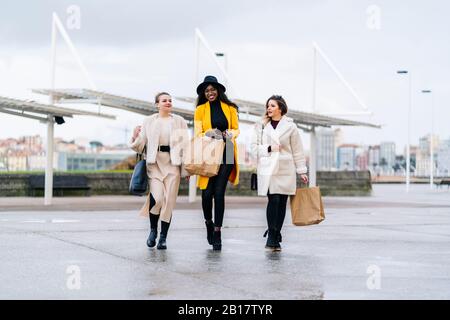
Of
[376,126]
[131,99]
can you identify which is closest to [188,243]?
[131,99]

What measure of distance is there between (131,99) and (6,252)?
12239mm

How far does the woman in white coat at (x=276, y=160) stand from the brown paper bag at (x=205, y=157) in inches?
19.4

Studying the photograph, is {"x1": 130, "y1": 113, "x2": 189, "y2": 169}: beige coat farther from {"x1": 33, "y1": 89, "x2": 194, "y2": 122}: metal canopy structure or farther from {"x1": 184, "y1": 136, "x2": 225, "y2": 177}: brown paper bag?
{"x1": 33, "y1": 89, "x2": 194, "y2": 122}: metal canopy structure

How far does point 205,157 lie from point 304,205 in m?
1.23

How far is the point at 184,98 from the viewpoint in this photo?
2289 cm

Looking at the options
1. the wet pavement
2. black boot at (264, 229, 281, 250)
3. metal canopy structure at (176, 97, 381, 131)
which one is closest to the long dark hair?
black boot at (264, 229, 281, 250)

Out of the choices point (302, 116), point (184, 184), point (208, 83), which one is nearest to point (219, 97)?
point (208, 83)

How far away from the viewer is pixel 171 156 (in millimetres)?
9016

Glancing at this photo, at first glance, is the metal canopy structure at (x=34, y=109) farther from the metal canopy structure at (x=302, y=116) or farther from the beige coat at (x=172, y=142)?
the beige coat at (x=172, y=142)

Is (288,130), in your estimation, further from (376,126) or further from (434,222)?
(376,126)

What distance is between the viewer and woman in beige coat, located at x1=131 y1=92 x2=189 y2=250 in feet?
29.6

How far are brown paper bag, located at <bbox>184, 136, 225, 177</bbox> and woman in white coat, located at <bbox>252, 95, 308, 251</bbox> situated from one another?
492mm

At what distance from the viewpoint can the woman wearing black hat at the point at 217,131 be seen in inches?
351

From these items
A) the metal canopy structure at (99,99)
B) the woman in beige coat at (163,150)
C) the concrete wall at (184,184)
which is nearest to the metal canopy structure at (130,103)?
the metal canopy structure at (99,99)
